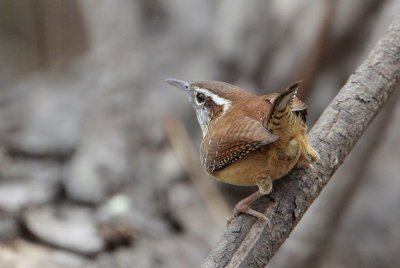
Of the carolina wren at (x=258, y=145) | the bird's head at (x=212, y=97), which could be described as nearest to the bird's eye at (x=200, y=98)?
the bird's head at (x=212, y=97)

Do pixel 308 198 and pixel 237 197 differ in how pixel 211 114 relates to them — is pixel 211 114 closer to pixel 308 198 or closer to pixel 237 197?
pixel 308 198

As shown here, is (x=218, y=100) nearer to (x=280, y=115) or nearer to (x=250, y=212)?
(x=280, y=115)

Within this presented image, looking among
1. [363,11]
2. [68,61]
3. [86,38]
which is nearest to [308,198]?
[363,11]

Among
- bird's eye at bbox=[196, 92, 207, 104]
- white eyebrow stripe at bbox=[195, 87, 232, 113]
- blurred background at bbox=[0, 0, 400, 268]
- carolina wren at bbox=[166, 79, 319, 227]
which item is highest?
blurred background at bbox=[0, 0, 400, 268]

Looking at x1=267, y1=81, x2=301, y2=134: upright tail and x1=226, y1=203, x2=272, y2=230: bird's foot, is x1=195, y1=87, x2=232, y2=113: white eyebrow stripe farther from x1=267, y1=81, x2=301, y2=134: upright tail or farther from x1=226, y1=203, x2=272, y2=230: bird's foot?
x1=226, y1=203, x2=272, y2=230: bird's foot

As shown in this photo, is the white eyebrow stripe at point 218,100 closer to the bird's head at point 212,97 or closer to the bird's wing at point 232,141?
the bird's head at point 212,97

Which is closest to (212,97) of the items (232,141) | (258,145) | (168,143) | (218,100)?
(218,100)

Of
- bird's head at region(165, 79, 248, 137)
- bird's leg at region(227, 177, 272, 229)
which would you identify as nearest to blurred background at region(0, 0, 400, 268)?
bird's head at region(165, 79, 248, 137)
